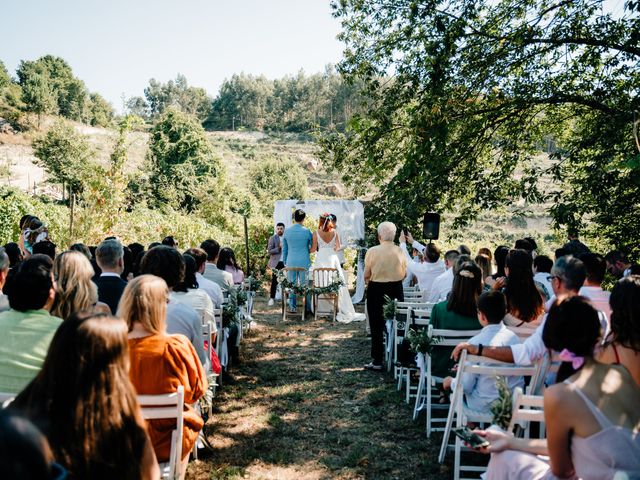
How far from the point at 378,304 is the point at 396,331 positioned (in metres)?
0.77

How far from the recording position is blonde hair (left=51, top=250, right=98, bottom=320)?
12.1ft

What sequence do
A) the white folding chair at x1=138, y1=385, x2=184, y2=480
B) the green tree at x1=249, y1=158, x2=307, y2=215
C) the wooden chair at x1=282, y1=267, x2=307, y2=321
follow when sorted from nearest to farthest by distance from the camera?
the white folding chair at x1=138, y1=385, x2=184, y2=480
the wooden chair at x1=282, y1=267, x2=307, y2=321
the green tree at x1=249, y1=158, x2=307, y2=215

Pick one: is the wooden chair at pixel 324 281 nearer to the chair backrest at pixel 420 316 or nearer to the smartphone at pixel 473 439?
the chair backrest at pixel 420 316

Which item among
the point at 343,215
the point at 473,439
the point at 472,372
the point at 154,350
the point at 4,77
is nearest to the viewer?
the point at 473,439

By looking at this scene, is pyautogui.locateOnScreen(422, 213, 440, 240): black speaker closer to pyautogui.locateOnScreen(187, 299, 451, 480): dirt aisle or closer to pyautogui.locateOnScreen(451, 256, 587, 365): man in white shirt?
pyautogui.locateOnScreen(187, 299, 451, 480): dirt aisle

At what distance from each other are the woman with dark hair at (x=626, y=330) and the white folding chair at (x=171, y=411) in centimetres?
239

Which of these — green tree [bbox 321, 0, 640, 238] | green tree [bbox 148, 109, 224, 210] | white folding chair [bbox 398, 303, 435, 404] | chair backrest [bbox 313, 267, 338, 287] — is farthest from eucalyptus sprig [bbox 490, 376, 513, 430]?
green tree [bbox 148, 109, 224, 210]

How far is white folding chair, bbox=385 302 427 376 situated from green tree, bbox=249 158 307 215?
126 ft

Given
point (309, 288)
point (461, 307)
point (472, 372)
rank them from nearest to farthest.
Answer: point (472, 372)
point (461, 307)
point (309, 288)

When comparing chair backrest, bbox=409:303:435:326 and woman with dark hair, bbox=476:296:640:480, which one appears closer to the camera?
woman with dark hair, bbox=476:296:640:480

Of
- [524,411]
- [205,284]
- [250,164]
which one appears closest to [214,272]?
[205,284]

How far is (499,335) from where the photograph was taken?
409 cm

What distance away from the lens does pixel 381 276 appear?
7.34m

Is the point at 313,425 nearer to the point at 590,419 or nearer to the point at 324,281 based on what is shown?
the point at 590,419
